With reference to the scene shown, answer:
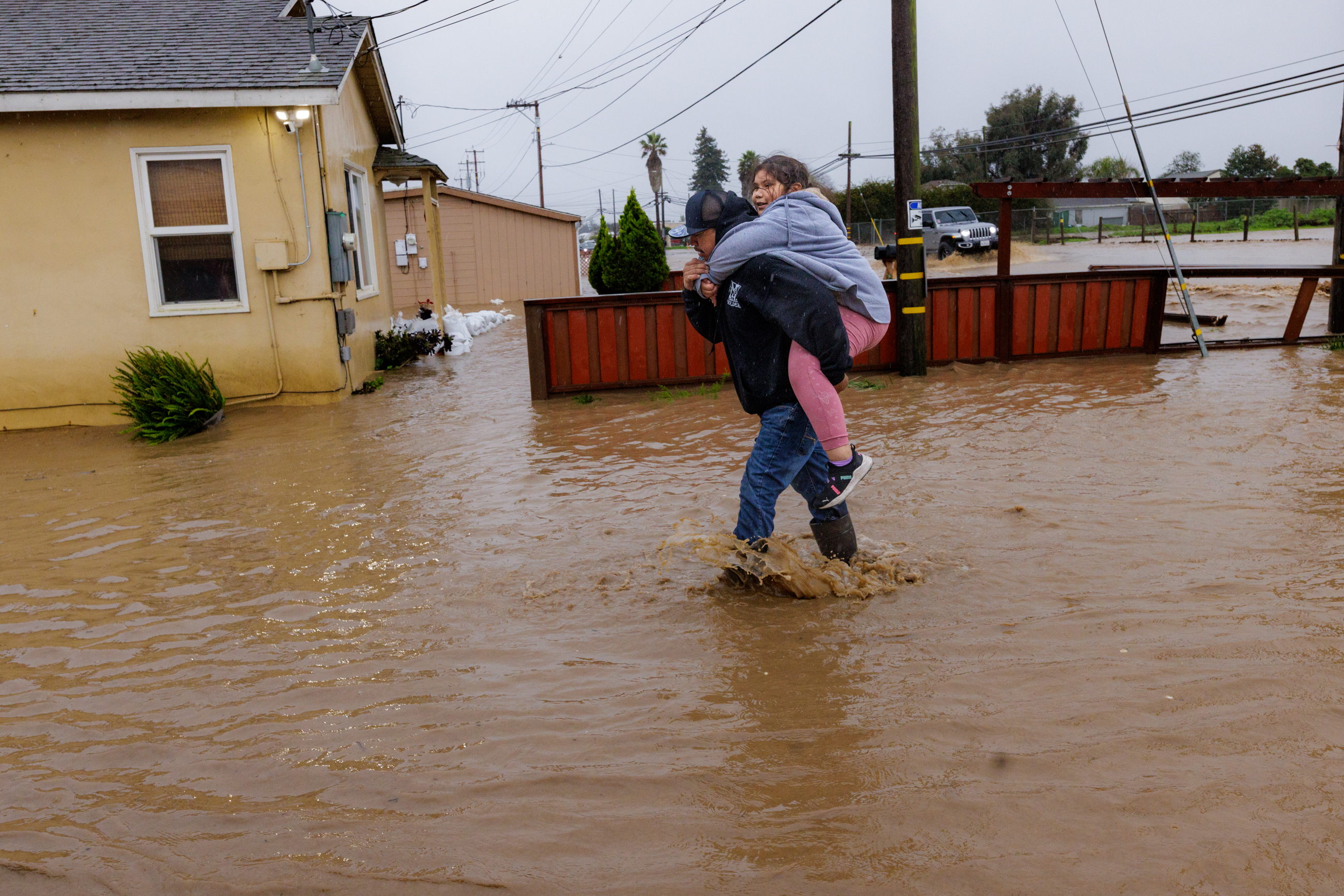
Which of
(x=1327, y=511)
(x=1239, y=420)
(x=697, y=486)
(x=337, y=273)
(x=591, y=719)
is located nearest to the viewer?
(x=591, y=719)

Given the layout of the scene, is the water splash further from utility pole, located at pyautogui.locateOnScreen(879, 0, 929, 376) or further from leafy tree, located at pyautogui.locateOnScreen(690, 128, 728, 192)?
leafy tree, located at pyautogui.locateOnScreen(690, 128, 728, 192)

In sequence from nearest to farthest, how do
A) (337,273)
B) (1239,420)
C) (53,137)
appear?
(1239,420) < (53,137) < (337,273)

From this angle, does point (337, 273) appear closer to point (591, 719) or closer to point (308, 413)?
point (308, 413)

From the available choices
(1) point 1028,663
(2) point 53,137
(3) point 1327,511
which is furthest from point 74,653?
(2) point 53,137

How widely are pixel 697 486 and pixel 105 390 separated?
22.6 ft

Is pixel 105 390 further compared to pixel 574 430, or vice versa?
pixel 105 390

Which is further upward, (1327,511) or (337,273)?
(337,273)

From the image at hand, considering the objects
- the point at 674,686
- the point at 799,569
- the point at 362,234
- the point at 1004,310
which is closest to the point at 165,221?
the point at 362,234

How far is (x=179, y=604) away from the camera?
452 centimetres

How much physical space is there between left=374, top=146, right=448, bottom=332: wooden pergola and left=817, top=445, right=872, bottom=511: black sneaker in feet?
38.8

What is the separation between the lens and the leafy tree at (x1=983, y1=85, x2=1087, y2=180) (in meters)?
64.5

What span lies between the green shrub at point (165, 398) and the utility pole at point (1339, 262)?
42.3 ft

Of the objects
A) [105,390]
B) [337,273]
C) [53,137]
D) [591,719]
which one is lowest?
[591,719]

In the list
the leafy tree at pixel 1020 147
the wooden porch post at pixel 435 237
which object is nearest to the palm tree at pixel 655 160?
the leafy tree at pixel 1020 147
